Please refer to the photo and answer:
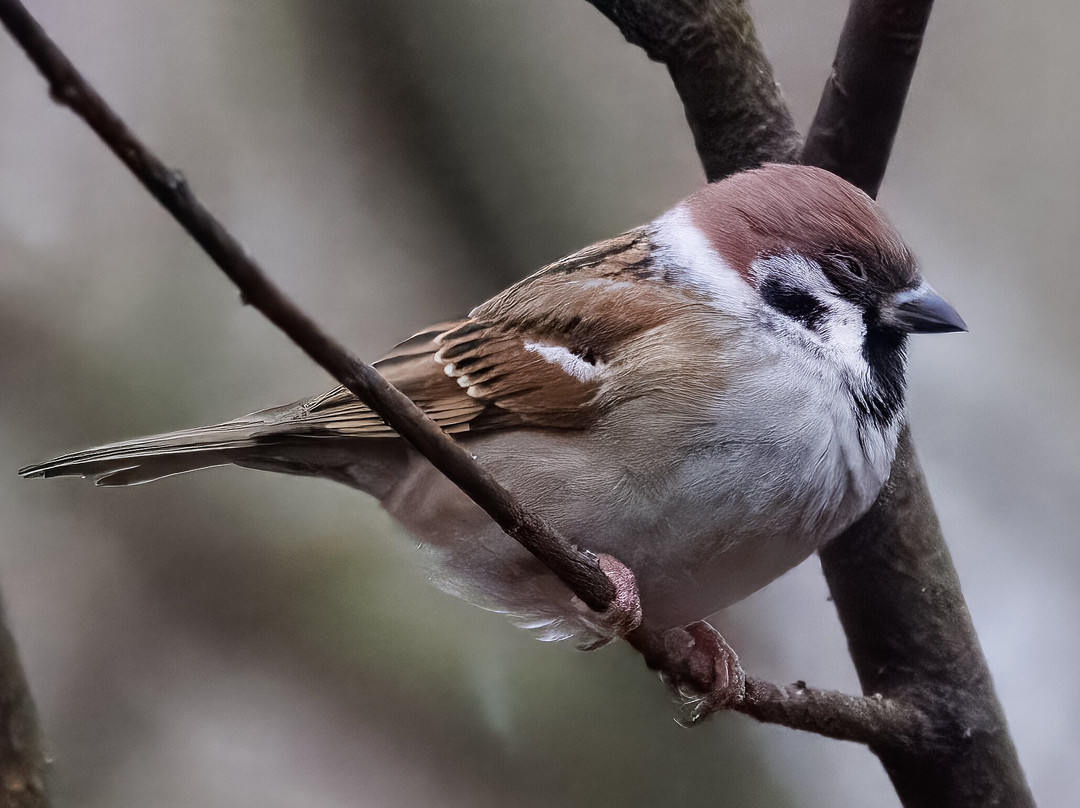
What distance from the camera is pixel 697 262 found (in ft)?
4.12

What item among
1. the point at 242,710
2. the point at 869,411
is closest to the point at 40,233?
the point at 242,710

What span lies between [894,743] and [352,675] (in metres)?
0.92

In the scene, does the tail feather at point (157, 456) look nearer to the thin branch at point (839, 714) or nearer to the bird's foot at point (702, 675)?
the bird's foot at point (702, 675)

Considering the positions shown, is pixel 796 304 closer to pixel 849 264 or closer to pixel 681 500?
pixel 849 264

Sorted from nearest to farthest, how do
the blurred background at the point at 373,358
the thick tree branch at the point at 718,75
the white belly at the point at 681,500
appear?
the white belly at the point at 681,500, the thick tree branch at the point at 718,75, the blurred background at the point at 373,358

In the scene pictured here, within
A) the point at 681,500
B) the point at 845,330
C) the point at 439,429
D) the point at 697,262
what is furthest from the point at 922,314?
the point at 439,429

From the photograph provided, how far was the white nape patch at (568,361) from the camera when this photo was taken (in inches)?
47.4

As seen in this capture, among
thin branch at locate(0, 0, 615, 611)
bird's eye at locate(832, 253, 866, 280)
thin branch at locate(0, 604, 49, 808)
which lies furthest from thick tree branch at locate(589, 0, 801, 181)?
thin branch at locate(0, 604, 49, 808)

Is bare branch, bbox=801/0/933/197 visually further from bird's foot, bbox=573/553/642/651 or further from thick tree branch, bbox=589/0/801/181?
bird's foot, bbox=573/553/642/651

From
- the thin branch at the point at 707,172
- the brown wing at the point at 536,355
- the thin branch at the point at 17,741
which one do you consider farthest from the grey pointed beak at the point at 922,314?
the thin branch at the point at 17,741

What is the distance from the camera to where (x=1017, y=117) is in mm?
1650

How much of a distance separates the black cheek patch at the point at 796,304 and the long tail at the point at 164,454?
2.13ft

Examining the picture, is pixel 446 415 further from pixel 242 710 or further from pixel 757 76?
pixel 242 710

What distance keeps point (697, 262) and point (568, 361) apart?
0.21 metres
